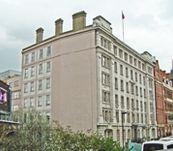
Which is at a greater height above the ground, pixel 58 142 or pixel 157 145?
pixel 58 142

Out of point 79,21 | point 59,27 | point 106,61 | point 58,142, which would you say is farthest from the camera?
point 59,27

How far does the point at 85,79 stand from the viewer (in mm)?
50594

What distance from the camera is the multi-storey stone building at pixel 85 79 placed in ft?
163

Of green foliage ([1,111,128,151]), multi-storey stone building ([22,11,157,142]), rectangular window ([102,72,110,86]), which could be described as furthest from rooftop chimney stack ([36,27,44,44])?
green foliage ([1,111,128,151])

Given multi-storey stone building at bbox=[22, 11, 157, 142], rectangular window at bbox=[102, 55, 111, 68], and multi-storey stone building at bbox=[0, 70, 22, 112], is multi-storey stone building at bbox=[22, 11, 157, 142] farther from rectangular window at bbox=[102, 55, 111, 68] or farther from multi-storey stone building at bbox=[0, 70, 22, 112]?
multi-storey stone building at bbox=[0, 70, 22, 112]

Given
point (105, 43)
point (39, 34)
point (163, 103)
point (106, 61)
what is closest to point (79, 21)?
point (105, 43)

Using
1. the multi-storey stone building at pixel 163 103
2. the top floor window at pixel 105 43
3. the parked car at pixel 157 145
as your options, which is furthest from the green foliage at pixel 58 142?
the multi-storey stone building at pixel 163 103

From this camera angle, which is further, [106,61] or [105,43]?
[106,61]

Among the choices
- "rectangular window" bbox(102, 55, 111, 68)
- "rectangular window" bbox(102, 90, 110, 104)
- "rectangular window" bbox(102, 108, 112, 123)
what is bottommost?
"rectangular window" bbox(102, 108, 112, 123)

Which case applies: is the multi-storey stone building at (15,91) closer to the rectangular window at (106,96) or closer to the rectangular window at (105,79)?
the rectangular window at (106,96)

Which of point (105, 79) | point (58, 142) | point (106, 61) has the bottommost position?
point (58, 142)

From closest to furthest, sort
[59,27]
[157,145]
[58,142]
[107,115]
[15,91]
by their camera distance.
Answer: [58,142] < [157,145] < [107,115] < [59,27] < [15,91]

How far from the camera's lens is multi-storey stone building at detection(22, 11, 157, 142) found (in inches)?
1955

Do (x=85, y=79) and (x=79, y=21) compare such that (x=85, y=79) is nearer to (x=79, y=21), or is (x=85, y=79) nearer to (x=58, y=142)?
(x=79, y=21)
